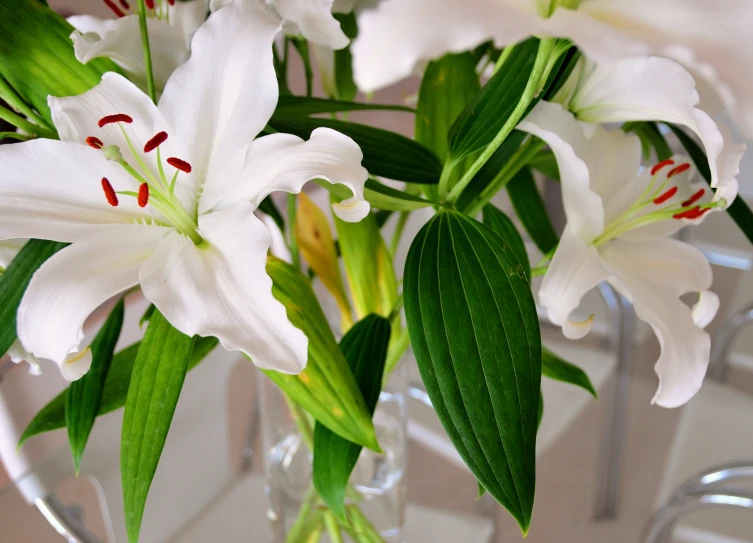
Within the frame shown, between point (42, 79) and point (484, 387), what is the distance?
0.34 meters

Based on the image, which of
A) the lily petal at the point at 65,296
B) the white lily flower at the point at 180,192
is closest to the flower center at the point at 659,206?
the white lily flower at the point at 180,192

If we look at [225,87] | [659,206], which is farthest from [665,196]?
[225,87]

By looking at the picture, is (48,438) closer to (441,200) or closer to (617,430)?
(441,200)

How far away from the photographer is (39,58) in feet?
1.49

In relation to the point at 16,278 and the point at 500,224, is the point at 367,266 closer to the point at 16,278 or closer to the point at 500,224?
the point at 500,224

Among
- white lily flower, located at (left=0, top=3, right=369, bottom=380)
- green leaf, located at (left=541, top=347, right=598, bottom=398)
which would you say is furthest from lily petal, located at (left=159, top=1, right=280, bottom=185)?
green leaf, located at (left=541, top=347, right=598, bottom=398)

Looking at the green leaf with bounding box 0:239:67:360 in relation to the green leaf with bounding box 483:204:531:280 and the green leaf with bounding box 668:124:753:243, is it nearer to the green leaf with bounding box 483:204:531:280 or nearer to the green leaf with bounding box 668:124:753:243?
the green leaf with bounding box 483:204:531:280

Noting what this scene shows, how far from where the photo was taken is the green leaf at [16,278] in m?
0.45

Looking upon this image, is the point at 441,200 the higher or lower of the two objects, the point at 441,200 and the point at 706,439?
the higher

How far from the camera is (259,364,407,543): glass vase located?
0.67 metres

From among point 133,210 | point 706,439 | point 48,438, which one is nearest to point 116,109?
point 133,210

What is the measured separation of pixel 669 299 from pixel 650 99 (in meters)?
0.13

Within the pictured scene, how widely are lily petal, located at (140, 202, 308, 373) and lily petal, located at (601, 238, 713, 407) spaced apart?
23 centimetres

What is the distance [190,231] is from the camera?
448mm
